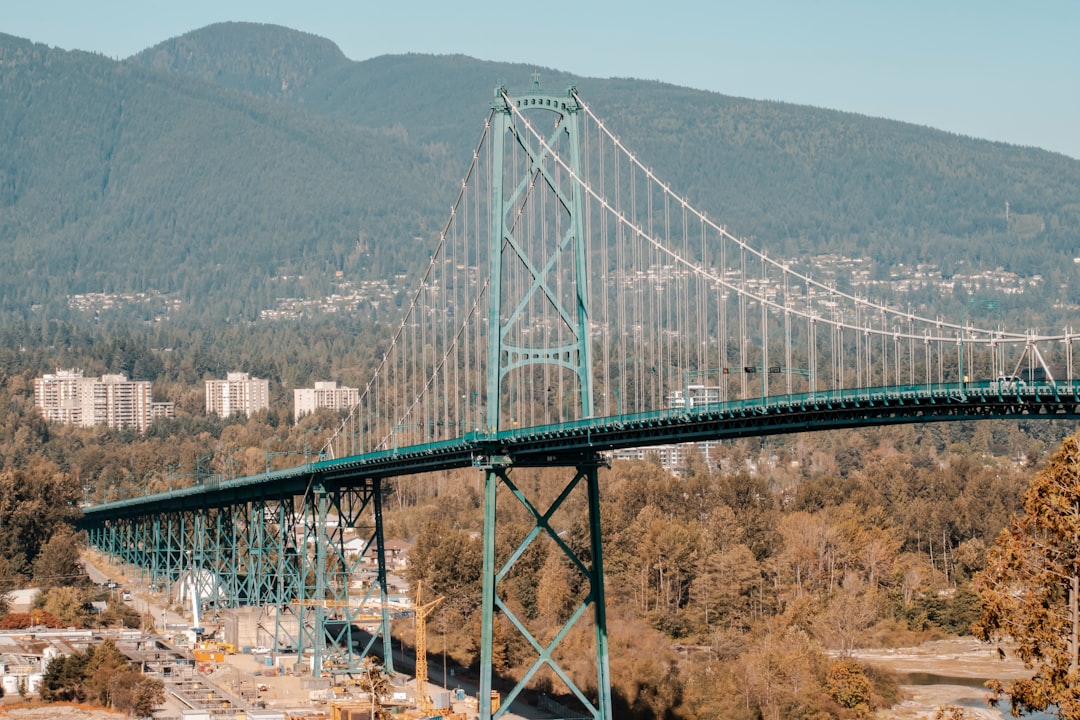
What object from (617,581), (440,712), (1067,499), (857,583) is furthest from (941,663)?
(1067,499)

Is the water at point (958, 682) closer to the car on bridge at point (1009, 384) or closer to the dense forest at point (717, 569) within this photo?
the dense forest at point (717, 569)

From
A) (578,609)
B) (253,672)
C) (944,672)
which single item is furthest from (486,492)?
(944,672)

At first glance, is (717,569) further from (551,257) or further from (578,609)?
(551,257)

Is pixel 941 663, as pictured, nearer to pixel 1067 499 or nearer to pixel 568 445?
pixel 568 445

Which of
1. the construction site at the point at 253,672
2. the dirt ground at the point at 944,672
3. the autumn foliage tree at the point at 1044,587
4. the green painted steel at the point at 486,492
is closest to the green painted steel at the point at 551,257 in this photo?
the green painted steel at the point at 486,492

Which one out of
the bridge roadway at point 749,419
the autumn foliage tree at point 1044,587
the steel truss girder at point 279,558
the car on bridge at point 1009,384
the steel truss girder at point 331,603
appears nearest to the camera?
the autumn foliage tree at point 1044,587

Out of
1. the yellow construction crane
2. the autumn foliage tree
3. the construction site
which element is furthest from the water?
Answer: the autumn foliage tree
